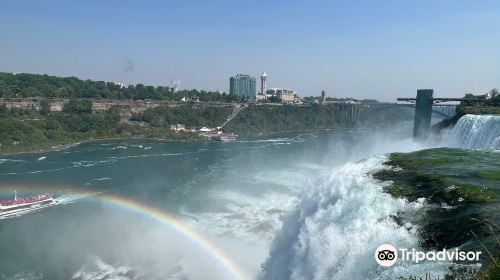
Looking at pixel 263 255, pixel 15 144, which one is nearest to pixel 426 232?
pixel 263 255

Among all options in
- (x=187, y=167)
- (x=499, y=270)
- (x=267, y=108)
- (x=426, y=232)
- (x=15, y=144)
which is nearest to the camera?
(x=499, y=270)

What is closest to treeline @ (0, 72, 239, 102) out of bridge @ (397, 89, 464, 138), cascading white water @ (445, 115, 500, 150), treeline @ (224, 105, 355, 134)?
treeline @ (224, 105, 355, 134)

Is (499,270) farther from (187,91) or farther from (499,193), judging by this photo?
(187,91)

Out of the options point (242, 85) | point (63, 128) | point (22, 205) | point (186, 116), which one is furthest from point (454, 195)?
point (242, 85)

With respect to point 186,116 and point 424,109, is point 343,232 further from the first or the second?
point 186,116

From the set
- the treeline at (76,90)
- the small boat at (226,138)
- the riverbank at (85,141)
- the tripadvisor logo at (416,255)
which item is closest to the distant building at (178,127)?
the riverbank at (85,141)

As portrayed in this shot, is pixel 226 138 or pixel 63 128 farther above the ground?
pixel 63 128

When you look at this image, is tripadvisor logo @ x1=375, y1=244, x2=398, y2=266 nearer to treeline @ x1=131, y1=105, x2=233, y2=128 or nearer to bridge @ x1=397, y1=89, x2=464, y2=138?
bridge @ x1=397, y1=89, x2=464, y2=138
